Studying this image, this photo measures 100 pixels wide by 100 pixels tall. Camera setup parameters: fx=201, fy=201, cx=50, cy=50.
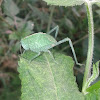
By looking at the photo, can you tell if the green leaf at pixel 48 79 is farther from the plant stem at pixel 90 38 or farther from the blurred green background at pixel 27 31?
the blurred green background at pixel 27 31

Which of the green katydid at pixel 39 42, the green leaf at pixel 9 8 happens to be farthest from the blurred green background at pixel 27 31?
the green katydid at pixel 39 42

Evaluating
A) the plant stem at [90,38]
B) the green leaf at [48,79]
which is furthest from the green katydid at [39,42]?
the plant stem at [90,38]

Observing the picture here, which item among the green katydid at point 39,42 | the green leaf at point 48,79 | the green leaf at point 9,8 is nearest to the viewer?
the green leaf at point 48,79

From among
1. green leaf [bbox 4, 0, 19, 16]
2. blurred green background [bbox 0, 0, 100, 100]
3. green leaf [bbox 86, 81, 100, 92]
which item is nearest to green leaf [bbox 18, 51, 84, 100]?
green leaf [bbox 86, 81, 100, 92]

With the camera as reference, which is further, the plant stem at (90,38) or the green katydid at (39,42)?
the green katydid at (39,42)

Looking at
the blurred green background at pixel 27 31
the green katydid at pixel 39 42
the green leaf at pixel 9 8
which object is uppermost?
the green leaf at pixel 9 8

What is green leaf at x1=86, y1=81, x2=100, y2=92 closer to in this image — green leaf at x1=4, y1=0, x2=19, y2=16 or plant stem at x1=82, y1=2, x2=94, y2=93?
plant stem at x1=82, y1=2, x2=94, y2=93

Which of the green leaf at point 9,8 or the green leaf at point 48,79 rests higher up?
the green leaf at point 9,8

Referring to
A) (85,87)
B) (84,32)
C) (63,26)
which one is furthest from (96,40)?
(85,87)

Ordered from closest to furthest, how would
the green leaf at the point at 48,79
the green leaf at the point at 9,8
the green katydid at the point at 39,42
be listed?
the green leaf at the point at 48,79 → the green katydid at the point at 39,42 → the green leaf at the point at 9,8
